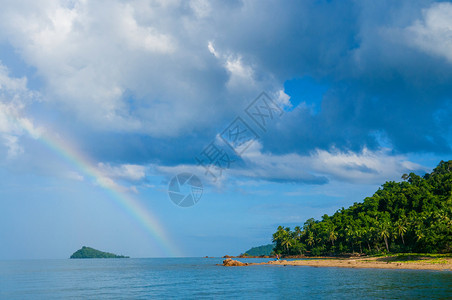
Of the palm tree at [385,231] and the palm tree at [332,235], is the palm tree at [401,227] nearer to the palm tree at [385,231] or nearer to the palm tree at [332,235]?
the palm tree at [385,231]

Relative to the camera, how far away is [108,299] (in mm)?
56562

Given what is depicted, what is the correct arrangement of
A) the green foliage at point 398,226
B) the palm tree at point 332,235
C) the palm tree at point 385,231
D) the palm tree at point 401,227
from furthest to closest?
the palm tree at point 332,235 → the palm tree at point 385,231 → the palm tree at point 401,227 → the green foliage at point 398,226

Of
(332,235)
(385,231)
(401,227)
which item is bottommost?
(385,231)

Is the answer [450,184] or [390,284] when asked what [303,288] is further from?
[450,184]

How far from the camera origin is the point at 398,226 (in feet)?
424

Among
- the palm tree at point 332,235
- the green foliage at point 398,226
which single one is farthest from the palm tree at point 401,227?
the palm tree at point 332,235

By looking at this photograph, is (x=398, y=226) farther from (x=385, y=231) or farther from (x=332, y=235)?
(x=332, y=235)

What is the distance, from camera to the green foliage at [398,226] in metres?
104

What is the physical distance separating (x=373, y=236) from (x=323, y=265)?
3342 cm

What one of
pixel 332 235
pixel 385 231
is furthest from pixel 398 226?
pixel 332 235

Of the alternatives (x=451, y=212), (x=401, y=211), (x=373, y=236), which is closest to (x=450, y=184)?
(x=401, y=211)

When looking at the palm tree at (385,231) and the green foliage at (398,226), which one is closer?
the green foliage at (398,226)

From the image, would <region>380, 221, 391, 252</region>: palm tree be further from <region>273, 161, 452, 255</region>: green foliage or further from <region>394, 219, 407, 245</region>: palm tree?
<region>394, 219, 407, 245</region>: palm tree

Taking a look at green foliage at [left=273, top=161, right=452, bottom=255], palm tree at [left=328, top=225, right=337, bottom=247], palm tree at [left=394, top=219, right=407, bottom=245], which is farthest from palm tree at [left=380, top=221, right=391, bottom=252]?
palm tree at [left=328, top=225, right=337, bottom=247]
